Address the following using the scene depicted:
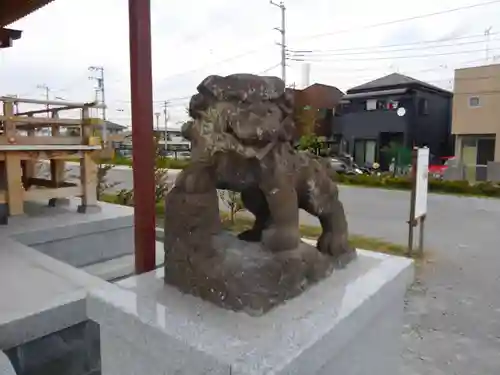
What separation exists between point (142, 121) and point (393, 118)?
46.3ft

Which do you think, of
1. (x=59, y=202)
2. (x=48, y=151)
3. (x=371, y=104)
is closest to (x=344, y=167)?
(x=371, y=104)

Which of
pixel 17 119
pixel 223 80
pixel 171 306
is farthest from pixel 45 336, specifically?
pixel 17 119

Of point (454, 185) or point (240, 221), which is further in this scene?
point (454, 185)

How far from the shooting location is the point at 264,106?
130cm

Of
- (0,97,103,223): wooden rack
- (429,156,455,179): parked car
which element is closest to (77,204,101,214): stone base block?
(0,97,103,223): wooden rack

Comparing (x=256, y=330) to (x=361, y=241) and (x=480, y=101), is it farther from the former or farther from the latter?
(x=480, y=101)

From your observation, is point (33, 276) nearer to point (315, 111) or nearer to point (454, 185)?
point (315, 111)

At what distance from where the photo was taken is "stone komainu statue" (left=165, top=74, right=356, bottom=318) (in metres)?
1.29

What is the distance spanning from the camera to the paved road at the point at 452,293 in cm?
212

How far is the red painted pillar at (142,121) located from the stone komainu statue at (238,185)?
0.50 metres

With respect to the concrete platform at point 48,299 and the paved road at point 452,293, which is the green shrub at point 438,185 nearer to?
the paved road at point 452,293

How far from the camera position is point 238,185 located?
1.44 m

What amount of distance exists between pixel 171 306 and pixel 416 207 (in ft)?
10.6

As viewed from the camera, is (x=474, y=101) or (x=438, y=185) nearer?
(x=438, y=185)
